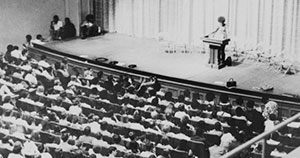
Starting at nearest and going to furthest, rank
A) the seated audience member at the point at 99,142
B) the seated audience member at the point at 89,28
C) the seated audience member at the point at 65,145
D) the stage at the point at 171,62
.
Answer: the seated audience member at the point at 65,145
the seated audience member at the point at 99,142
the stage at the point at 171,62
the seated audience member at the point at 89,28

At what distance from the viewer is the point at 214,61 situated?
14.9m

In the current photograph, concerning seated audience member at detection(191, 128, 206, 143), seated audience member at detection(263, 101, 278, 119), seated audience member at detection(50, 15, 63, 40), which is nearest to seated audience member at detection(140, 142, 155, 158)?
seated audience member at detection(191, 128, 206, 143)

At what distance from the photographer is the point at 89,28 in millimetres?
18859

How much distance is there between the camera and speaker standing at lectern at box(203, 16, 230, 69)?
47.4 feet

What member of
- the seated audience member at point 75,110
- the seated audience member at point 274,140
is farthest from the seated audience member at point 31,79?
the seated audience member at point 274,140

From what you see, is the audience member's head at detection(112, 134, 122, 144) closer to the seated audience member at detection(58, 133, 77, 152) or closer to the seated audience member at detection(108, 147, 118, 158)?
the seated audience member at detection(108, 147, 118, 158)

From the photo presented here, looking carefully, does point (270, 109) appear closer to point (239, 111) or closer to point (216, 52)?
point (239, 111)

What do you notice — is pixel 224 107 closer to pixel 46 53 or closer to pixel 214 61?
pixel 214 61

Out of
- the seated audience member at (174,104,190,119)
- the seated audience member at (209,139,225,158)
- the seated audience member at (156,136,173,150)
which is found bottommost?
the seated audience member at (209,139,225,158)

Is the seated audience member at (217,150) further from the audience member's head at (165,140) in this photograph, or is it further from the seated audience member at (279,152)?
the seated audience member at (279,152)

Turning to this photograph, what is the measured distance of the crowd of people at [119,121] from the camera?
28.1ft

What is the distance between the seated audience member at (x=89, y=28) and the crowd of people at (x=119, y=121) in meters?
6.09

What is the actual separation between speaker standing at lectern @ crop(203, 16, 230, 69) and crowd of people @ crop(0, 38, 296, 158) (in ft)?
8.15

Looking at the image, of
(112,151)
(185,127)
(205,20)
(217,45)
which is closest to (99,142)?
(112,151)
